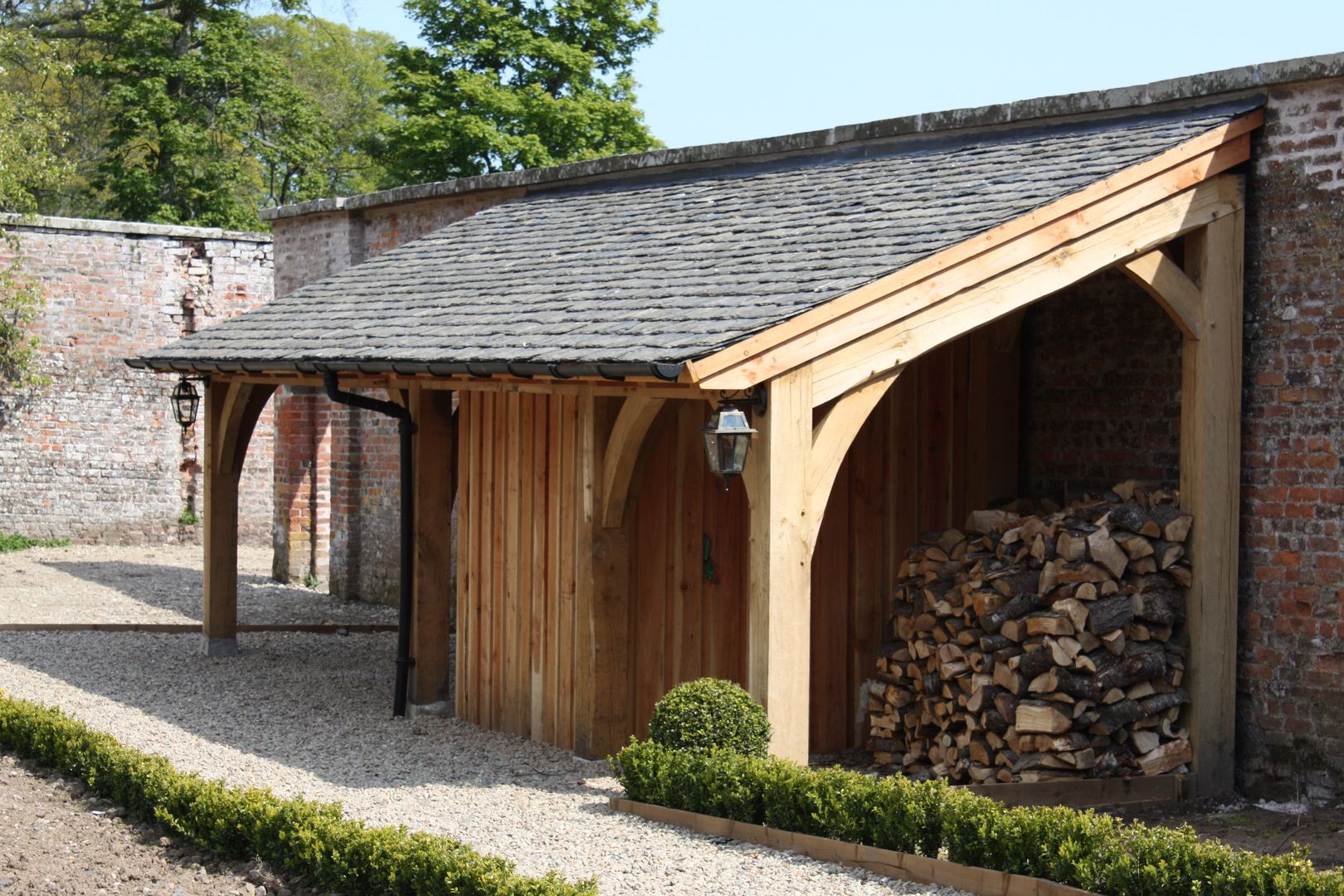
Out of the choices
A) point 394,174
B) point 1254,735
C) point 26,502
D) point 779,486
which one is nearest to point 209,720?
point 779,486

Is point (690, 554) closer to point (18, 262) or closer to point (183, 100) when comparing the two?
point (18, 262)

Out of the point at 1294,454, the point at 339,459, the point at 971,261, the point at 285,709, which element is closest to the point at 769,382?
the point at 971,261

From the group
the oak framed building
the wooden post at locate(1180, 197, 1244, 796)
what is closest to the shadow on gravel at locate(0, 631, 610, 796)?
the oak framed building

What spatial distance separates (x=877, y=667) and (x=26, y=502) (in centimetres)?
1450

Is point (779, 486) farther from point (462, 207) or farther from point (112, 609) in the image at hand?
point (112, 609)

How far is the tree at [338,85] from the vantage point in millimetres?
35000

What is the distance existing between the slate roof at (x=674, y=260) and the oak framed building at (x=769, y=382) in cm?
3

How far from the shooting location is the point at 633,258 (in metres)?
9.70

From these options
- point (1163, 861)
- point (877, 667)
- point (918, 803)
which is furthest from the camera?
point (877, 667)

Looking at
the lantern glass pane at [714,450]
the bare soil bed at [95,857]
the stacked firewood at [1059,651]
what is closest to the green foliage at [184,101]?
the bare soil bed at [95,857]

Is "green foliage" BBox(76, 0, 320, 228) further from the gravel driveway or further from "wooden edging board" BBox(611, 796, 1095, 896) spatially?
"wooden edging board" BBox(611, 796, 1095, 896)

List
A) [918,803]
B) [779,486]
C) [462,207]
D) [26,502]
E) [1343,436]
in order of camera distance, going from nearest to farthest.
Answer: [918,803], [779,486], [1343,436], [462,207], [26,502]

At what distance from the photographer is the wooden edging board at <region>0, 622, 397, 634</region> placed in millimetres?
13750

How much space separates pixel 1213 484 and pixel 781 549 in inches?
115
